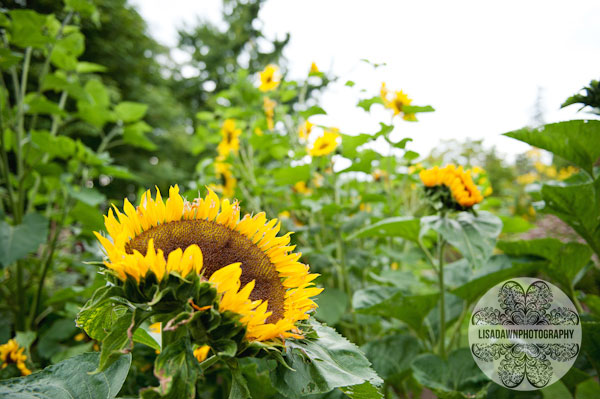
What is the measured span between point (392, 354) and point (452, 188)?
0.64m

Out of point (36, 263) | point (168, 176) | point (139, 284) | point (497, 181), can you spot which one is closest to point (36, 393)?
point (139, 284)

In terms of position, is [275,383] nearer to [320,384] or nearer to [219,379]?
[320,384]

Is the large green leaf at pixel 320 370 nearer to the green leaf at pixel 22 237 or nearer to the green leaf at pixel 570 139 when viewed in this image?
the green leaf at pixel 570 139

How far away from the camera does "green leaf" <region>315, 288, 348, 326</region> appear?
1.54 m

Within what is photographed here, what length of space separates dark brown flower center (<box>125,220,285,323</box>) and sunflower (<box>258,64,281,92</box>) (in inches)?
69.8

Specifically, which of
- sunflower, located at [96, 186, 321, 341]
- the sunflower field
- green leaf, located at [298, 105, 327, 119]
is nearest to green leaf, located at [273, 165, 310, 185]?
the sunflower field

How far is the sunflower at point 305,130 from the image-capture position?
2121 mm

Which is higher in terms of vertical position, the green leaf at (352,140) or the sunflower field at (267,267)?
the green leaf at (352,140)

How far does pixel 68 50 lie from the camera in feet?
7.27

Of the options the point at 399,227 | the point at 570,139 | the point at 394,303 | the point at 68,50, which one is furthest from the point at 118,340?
the point at 68,50

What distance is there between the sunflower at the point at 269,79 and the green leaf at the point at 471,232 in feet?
4.59

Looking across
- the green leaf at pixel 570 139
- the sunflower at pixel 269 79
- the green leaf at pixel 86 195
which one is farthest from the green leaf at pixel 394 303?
the sunflower at pixel 269 79

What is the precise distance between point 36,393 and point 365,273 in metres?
1.57

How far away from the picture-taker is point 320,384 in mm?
569
